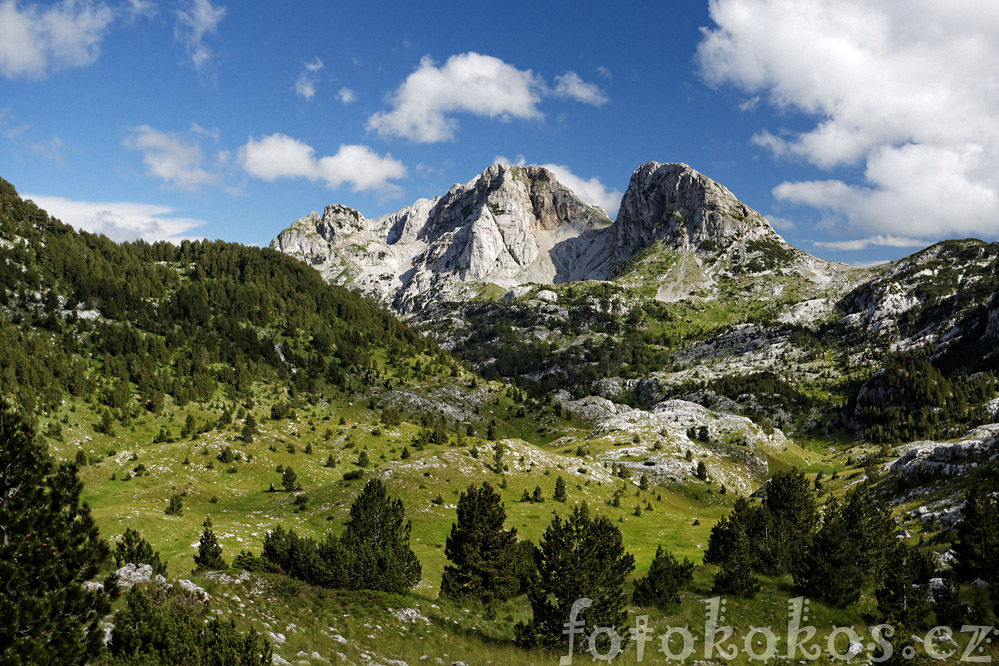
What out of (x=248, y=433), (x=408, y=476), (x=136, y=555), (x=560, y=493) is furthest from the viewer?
(x=248, y=433)

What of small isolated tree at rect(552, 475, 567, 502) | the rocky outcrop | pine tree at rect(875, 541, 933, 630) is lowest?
small isolated tree at rect(552, 475, 567, 502)

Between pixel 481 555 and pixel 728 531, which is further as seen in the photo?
pixel 728 531

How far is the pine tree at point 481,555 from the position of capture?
37.3 m

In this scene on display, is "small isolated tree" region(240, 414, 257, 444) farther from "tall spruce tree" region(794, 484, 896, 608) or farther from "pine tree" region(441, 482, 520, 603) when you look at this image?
"tall spruce tree" region(794, 484, 896, 608)

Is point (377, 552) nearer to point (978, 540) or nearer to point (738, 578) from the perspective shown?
point (738, 578)

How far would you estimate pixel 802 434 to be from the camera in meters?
200

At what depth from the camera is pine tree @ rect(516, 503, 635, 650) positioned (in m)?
27.5

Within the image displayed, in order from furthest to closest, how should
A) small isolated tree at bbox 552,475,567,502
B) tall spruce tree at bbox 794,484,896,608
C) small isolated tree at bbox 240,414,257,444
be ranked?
small isolated tree at bbox 240,414,257,444, small isolated tree at bbox 552,475,567,502, tall spruce tree at bbox 794,484,896,608

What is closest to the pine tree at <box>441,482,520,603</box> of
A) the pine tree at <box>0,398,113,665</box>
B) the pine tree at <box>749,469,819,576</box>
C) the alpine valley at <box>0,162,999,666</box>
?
the alpine valley at <box>0,162,999,666</box>

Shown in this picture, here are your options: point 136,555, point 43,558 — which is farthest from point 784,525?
point 43,558

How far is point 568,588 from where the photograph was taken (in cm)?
2778

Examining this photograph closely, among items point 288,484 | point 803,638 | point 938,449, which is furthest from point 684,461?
point 803,638

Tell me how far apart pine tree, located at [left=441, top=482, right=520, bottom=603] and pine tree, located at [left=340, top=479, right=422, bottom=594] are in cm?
365

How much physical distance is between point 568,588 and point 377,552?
1283cm
